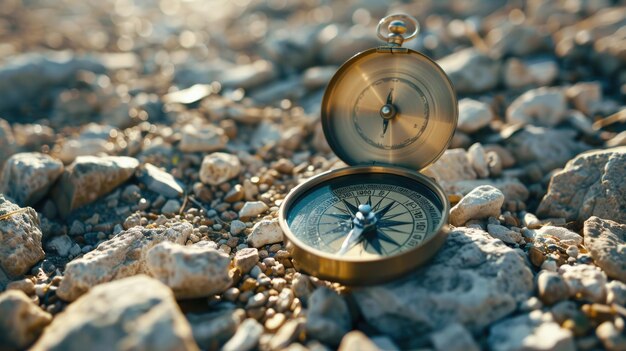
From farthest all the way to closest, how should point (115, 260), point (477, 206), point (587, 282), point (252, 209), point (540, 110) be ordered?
point (540, 110) → point (252, 209) → point (477, 206) → point (115, 260) → point (587, 282)

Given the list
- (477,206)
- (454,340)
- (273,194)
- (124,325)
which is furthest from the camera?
(273,194)

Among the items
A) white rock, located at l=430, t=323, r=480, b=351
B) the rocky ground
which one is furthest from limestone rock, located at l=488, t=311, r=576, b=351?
white rock, located at l=430, t=323, r=480, b=351

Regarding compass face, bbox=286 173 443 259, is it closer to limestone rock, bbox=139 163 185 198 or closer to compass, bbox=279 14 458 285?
compass, bbox=279 14 458 285

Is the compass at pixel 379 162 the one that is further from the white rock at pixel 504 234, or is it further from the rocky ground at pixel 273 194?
the white rock at pixel 504 234

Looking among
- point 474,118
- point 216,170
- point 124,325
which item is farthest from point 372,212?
point 474,118

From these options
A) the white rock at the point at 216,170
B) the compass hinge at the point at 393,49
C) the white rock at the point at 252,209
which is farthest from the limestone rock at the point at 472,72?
the white rock at the point at 252,209

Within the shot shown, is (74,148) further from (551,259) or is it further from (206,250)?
(551,259)

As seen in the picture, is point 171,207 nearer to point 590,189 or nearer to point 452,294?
point 452,294
